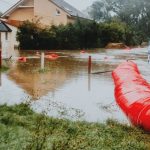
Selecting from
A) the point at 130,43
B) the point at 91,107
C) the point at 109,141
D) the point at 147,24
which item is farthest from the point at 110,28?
the point at 109,141

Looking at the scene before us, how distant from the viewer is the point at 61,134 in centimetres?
721

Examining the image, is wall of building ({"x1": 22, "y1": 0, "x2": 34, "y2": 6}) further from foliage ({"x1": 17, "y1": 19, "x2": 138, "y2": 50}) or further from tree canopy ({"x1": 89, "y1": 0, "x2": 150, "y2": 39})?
tree canopy ({"x1": 89, "y1": 0, "x2": 150, "y2": 39})

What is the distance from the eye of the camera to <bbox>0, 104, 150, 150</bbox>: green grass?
637 cm

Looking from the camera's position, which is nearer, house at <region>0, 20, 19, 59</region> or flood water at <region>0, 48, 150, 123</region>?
flood water at <region>0, 48, 150, 123</region>

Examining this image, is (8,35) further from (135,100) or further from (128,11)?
(128,11)

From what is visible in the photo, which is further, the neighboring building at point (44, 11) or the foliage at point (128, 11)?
the foliage at point (128, 11)

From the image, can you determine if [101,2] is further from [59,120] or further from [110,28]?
[59,120]

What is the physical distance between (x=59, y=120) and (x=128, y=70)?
22.9 feet

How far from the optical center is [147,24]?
9156 cm

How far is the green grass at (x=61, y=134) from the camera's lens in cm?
637

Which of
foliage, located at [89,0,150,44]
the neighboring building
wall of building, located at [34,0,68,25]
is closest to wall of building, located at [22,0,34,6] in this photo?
the neighboring building

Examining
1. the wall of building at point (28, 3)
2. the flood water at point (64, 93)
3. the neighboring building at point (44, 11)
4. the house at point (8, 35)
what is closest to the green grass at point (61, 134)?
the flood water at point (64, 93)

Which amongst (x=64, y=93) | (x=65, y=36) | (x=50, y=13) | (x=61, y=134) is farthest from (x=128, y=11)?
(x=61, y=134)

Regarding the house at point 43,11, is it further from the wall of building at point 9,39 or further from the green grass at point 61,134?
the green grass at point 61,134
